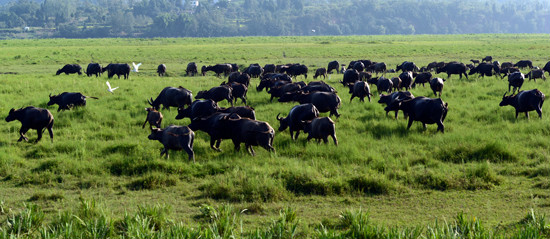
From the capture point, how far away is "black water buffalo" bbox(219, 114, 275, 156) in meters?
10.1

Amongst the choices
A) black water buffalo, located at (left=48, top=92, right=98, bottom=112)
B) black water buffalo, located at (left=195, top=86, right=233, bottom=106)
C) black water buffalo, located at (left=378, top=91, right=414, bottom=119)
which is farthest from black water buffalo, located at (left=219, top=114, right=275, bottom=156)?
black water buffalo, located at (left=48, top=92, right=98, bottom=112)

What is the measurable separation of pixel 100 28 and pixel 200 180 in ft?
530

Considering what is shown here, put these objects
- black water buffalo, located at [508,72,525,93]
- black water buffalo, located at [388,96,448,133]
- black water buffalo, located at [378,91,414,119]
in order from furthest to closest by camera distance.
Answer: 1. black water buffalo, located at [508,72,525,93]
2. black water buffalo, located at [378,91,414,119]
3. black water buffalo, located at [388,96,448,133]

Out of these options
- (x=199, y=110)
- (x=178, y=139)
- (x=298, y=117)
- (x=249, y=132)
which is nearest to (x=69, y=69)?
(x=199, y=110)

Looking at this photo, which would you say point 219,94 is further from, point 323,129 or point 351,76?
point 351,76

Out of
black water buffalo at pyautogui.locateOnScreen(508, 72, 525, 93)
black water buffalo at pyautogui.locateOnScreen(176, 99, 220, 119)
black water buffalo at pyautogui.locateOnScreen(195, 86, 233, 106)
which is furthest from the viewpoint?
black water buffalo at pyautogui.locateOnScreen(508, 72, 525, 93)

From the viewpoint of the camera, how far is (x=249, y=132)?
1016cm

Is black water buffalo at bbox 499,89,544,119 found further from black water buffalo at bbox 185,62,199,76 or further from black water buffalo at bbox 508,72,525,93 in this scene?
black water buffalo at bbox 185,62,199,76

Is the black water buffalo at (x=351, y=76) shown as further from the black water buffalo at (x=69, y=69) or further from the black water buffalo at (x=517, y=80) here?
the black water buffalo at (x=69, y=69)

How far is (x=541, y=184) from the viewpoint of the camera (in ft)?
27.3

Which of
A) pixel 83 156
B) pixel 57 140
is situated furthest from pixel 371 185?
pixel 57 140

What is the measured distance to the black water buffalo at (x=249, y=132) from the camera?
10.1m

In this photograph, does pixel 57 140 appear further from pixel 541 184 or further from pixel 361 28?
pixel 361 28

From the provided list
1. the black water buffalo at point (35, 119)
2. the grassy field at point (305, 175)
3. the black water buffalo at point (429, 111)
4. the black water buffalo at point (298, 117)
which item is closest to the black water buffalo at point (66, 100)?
the grassy field at point (305, 175)
